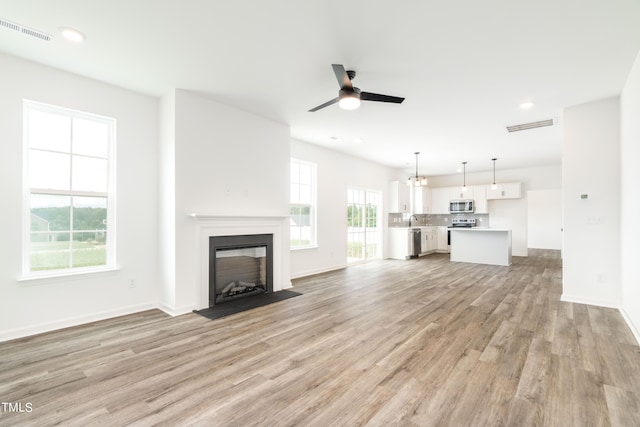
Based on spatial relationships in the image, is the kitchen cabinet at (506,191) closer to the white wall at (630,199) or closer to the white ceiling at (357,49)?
the white ceiling at (357,49)

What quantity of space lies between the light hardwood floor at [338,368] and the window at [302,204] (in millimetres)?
2172

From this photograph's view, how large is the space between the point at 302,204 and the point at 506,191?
680 centimetres

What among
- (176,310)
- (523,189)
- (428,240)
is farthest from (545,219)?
(176,310)

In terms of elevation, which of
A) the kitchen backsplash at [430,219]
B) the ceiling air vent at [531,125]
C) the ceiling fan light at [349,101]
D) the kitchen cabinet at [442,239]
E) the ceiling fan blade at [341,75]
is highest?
the ceiling air vent at [531,125]

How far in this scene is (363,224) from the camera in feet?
26.6

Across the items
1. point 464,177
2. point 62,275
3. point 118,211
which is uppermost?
point 464,177

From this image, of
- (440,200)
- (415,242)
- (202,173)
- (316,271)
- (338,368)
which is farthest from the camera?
(440,200)

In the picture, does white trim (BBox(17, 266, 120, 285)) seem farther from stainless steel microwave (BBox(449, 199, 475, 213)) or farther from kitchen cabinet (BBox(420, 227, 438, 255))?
stainless steel microwave (BBox(449, 199, 475, 213))

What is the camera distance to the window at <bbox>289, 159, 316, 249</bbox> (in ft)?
20.0

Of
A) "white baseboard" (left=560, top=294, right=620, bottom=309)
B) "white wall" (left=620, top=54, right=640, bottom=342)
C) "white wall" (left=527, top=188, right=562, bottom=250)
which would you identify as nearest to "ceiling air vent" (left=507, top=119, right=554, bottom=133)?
A: "white wall" (left=620, top=54, right=640, bottom=342)

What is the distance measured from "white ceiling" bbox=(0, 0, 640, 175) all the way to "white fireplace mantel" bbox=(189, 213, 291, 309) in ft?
5.58

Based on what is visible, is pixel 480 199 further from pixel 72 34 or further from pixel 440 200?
pixel 72 34

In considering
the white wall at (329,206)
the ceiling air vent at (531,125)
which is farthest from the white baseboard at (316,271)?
the ceiling air vent at (531,125)

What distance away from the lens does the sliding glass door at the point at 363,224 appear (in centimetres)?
766
